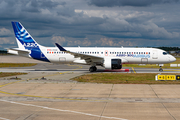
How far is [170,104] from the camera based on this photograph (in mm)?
13375

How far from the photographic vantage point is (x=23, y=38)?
39.3 metres

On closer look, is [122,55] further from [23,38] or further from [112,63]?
[23,38]

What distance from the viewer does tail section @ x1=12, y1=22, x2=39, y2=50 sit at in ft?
128

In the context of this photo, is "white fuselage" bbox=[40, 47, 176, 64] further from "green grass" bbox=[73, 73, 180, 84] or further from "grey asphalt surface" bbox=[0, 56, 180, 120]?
"grey asphalt surface" bbox=[0, 56, 180, 120]

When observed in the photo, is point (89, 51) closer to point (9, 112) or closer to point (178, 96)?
point (178, 96)

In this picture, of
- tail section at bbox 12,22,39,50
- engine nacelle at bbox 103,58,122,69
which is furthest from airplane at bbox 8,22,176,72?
engine nacelle at bbox 103,58,122,69

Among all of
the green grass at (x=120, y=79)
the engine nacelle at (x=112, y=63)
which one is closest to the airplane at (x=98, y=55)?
the engine nacelle at (x=112, y=63)

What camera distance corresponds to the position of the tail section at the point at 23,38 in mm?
38897

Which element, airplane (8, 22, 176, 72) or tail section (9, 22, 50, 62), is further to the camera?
tail section (9, 22, 50, 62)

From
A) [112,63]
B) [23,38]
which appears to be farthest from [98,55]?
[23,38]

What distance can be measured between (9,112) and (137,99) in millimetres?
8966

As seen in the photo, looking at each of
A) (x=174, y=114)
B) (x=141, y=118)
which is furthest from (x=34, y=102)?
(x=174, y=114)

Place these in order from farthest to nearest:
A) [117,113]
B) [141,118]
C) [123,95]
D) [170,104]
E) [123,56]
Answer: [123,56], [123,95], [170,104], [117,113], [141,118]

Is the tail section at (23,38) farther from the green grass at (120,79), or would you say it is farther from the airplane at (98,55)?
the green grass at (120,79)
